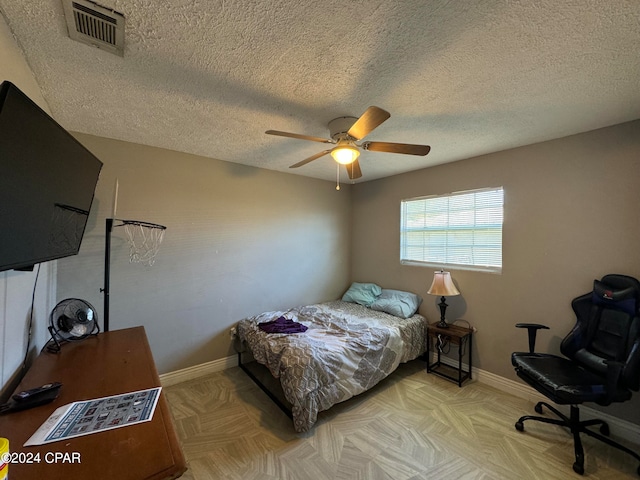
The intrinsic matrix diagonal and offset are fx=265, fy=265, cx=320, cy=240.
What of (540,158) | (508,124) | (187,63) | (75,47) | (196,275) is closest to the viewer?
(75,47)

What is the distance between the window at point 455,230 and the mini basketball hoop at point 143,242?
3040mm

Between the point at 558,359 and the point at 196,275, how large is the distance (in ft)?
11.7

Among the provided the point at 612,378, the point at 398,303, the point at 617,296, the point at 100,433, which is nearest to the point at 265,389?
the point at 398,303

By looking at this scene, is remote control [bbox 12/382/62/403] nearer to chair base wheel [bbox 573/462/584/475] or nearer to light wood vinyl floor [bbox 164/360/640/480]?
light wood vinyl floor [bbox 164/360/640/480]

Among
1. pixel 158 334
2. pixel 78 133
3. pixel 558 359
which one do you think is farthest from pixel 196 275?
pixel 558 359

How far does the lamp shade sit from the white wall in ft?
10.5

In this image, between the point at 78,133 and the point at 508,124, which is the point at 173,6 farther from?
the point at 508,124

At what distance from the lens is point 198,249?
3.01 metres

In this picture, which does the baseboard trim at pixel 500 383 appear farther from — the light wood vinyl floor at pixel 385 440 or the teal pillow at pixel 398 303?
the teal pillow at pixel 398 303

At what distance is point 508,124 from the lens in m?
2.17

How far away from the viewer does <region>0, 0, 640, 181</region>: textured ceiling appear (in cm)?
113

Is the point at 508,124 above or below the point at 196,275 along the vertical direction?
above

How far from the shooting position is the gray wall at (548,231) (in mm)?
2152

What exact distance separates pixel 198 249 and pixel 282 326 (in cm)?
129
